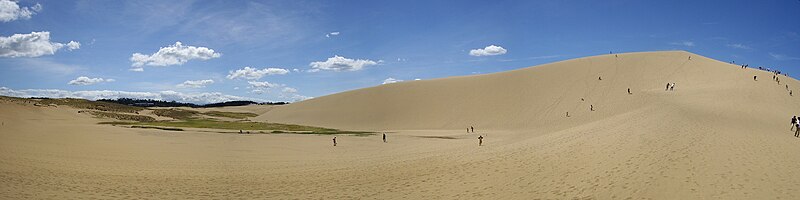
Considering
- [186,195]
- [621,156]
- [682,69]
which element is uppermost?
[682,69]

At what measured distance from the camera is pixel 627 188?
11.9m

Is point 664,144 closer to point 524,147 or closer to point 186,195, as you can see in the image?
point 524,147

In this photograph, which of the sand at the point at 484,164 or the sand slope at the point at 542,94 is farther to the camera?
the sand slope at the point at 542,94

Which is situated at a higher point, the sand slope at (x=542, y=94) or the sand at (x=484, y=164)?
the sand slope at (x=542, y=94)

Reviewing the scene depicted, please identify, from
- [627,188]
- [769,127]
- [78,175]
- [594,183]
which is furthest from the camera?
[769,127]

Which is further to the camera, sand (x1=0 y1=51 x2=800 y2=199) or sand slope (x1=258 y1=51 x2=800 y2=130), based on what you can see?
sand slope (x1=258 y1=51 x2=800 y2=130)

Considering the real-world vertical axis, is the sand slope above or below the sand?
above

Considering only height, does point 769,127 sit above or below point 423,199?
above

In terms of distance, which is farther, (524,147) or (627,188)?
(524,147)

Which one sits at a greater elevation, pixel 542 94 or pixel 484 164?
pixel 542 94

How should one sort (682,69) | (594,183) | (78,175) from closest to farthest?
1. (594,183)
2. (78,175)
3. (682,69)

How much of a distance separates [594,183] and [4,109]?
63480mm

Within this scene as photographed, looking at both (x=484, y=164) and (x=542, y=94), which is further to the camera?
(x=542, y=94)

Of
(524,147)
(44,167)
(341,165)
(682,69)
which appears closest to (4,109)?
(44,167)
